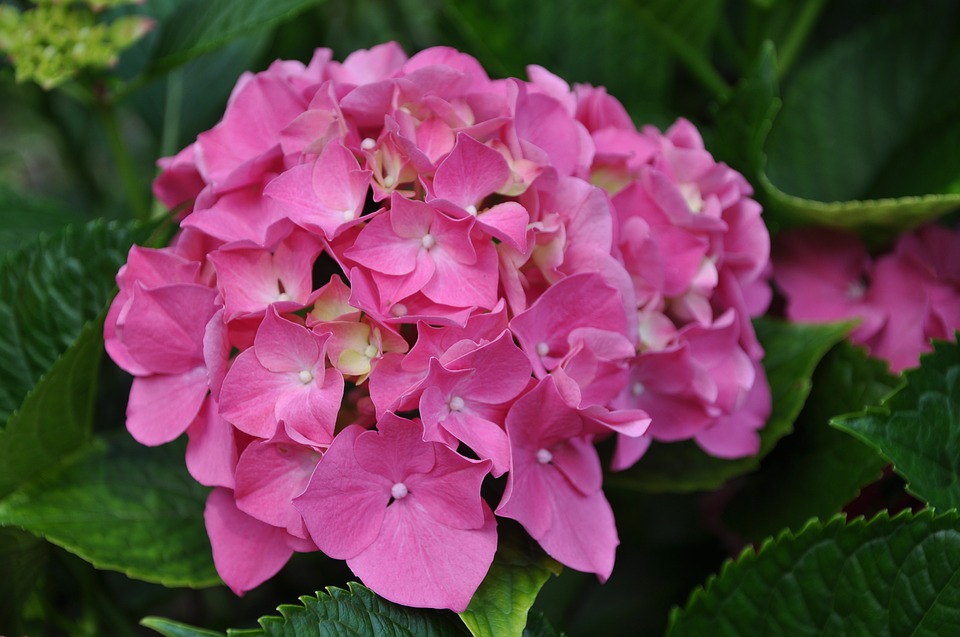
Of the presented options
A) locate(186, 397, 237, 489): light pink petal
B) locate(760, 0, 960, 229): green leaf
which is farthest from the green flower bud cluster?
locate(760, 0, 960, 229): green leaf

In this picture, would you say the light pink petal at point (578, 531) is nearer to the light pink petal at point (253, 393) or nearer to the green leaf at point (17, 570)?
the light pink petal at point (253, 393)

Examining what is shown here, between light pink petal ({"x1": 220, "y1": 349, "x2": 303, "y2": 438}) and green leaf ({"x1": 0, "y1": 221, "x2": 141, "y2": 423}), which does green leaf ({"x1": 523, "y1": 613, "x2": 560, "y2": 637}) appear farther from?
green leaf ({"x1": 0, "y1": 221, "x2": 141, "y2": 423})

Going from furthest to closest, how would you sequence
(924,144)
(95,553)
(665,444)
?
1. (924,144)
2. (665,444)
3. (95,553)

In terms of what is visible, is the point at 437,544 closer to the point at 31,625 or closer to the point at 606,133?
the point at 606,133

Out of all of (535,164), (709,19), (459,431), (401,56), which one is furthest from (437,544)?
(709,19)

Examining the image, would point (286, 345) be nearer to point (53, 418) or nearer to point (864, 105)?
point (53, 418)

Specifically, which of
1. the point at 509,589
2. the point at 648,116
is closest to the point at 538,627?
the point at 509,589

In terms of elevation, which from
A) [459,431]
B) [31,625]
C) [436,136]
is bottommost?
[31,625]
